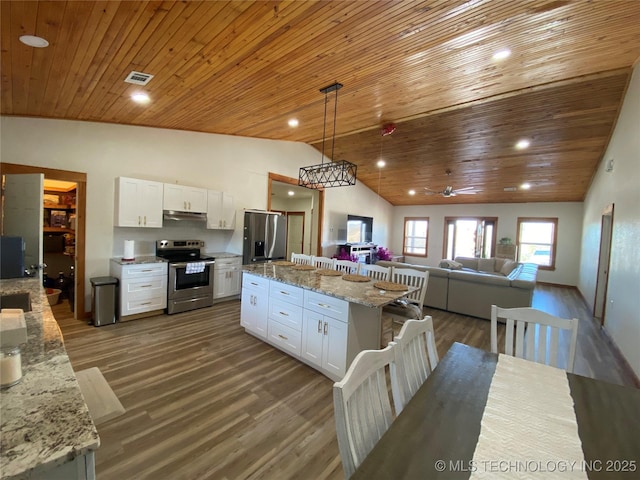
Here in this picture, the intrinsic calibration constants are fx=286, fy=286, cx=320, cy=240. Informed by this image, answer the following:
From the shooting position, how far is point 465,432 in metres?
1.02

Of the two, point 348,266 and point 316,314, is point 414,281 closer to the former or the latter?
point 348,266

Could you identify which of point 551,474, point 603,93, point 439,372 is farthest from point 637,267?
point 551,474

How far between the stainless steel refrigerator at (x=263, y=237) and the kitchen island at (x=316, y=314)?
171 cm

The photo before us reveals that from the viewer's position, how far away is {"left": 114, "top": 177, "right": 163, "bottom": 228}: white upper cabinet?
408cm

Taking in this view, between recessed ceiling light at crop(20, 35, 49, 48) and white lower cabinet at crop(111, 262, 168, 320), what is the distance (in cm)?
270

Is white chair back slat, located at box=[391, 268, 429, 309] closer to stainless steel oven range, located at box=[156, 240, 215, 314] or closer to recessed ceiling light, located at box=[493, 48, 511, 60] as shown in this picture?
recessed ceiling light, located at box=[493, 48, 511, 60]

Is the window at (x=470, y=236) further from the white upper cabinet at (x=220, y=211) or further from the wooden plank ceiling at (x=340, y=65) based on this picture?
the white upper cabinet at (x=220, y=211)

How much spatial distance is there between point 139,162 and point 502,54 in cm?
488

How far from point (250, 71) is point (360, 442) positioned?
10.1 ft

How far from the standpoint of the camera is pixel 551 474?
2.83ft

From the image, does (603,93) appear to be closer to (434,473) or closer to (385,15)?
(385,15)

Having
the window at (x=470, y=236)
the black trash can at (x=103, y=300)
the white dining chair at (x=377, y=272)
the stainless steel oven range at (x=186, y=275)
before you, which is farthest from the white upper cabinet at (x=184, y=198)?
the window at (x=470, y=236)

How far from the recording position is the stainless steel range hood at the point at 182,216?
14.8 feet

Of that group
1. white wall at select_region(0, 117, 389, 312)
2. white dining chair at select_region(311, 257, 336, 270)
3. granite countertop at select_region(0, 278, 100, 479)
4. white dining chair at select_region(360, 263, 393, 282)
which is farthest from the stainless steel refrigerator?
granite countertop at select_region(0, 278, 100, 479)
